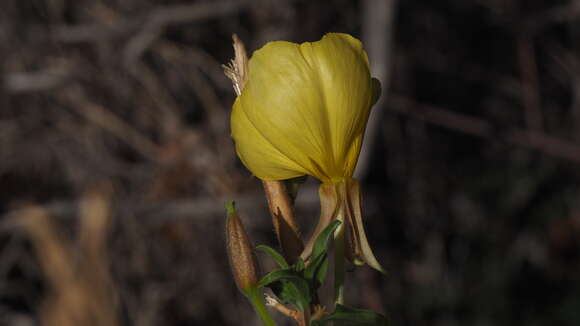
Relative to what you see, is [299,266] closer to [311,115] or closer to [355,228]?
[355,228]

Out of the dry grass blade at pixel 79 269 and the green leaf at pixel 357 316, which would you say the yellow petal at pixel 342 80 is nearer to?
the green leaf at pixel 357 316

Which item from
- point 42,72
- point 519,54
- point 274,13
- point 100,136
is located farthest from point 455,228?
point 42,72

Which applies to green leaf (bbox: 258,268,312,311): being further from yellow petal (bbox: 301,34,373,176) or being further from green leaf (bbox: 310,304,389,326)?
yellow petal (bbox: 301,34,373,176)

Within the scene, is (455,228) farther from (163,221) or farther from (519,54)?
(163,221)

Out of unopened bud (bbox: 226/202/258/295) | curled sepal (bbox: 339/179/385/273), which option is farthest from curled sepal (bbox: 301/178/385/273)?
unopened bud (bbox: 226/202/258/295)

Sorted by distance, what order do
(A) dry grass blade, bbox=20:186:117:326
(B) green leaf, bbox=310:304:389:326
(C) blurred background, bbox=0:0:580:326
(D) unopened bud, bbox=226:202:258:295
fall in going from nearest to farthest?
(B) green leaf, bbox=310:304:389:326 → (D) unopened bud, bbox=226:202:258:295 → (A) dry grass blade, bbox=20:186:117:326 → (C) blurred background, bbox=0:0:580:326

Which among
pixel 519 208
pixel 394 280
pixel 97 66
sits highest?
pixel 97 66
